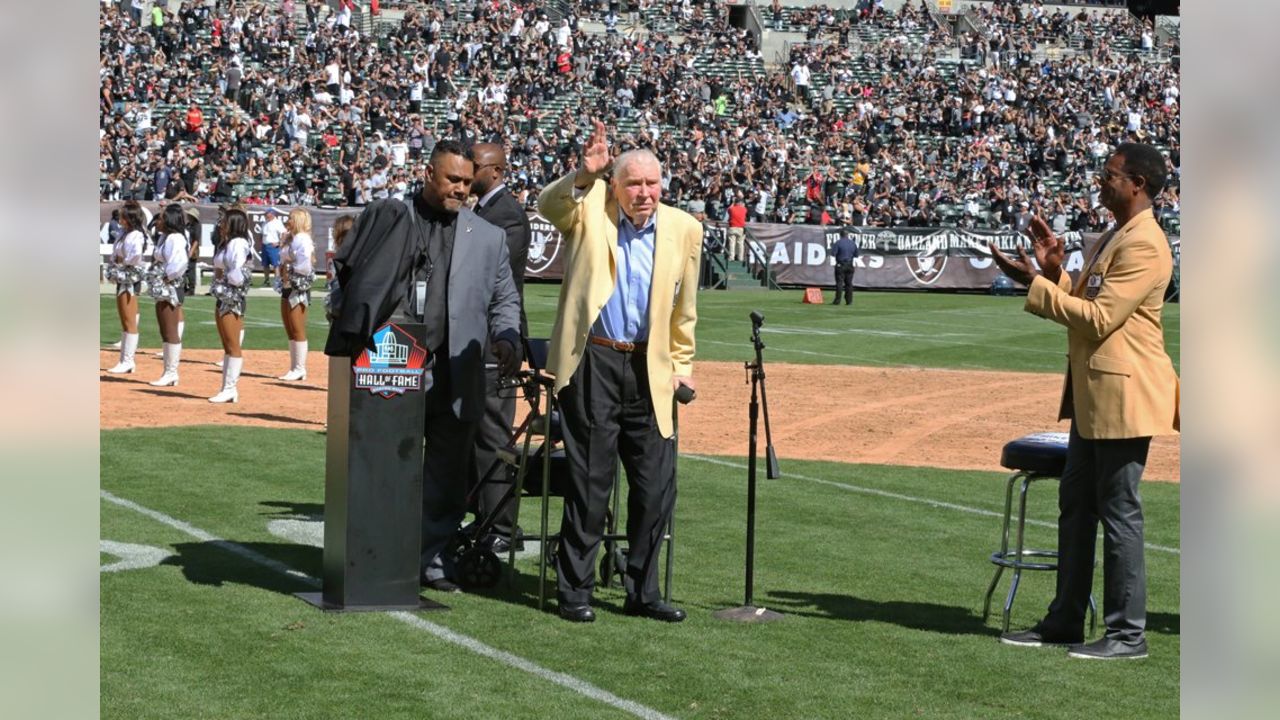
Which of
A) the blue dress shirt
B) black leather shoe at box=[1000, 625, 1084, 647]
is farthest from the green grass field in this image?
the blue dress shirt

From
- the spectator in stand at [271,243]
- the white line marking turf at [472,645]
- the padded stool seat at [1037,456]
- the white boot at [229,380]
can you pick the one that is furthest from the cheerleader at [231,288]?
the spectator in stand at [271,243]

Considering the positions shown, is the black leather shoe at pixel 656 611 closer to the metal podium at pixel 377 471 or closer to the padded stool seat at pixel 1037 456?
the metal podium at pixel 377 471

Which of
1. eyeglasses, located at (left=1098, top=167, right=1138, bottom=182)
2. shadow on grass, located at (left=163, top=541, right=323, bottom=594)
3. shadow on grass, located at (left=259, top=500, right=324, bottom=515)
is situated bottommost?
shadow on grass, located at (left=259, top=500, right=324, bottom=515)

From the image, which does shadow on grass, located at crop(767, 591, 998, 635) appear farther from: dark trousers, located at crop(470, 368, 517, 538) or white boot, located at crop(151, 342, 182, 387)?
white boot, located at crop(151, 342, 182, 387)

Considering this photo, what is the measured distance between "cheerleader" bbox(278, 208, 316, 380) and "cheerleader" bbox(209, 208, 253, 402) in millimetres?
525

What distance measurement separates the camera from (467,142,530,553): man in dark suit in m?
8.69

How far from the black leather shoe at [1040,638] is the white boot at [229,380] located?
10.9 meters

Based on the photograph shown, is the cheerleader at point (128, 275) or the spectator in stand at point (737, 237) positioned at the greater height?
the spectator in stand at point (737, 237)

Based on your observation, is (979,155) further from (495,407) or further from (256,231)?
(495,407)

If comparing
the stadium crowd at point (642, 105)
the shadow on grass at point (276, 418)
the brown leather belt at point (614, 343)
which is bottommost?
the shadow on grass at point (276, 418)

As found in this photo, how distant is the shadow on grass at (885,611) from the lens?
732 cm

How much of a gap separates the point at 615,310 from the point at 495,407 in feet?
6.17

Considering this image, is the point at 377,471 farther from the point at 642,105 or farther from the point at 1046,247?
the point at 642,105
